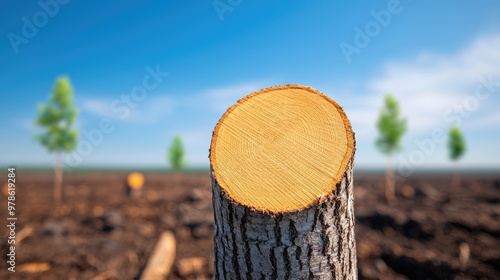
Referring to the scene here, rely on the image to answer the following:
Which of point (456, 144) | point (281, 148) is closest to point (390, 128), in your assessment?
point (456, 144)

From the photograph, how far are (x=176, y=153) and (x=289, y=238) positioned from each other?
32.4 metres

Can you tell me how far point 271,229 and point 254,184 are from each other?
0.80ft

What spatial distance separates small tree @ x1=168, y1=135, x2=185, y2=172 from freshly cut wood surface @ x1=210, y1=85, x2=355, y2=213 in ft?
104

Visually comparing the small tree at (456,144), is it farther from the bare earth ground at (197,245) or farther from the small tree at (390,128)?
the bare earth ground at (197,245)

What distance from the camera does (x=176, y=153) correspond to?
33.0m

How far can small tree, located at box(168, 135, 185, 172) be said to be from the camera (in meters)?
32.8

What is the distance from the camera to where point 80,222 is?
8797 millimetres

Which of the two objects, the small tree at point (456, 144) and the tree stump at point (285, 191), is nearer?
the tree stump at point (285, 191)

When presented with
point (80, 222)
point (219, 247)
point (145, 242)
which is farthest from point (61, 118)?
point (219, 247)

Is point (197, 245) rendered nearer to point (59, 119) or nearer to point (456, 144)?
point (59, 119)

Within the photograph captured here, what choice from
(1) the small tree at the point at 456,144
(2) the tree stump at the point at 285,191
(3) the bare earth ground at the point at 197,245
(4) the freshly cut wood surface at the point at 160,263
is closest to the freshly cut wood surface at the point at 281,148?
(2) the tree stump at the point at 285,191

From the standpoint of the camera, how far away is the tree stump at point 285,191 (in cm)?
159

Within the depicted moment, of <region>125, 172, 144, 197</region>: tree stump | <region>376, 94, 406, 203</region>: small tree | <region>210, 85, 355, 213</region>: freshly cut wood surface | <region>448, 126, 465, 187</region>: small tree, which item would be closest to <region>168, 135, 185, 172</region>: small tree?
<region>125, 172, 144, 197</region>: tree stump

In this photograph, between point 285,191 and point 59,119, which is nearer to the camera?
point 285,191
